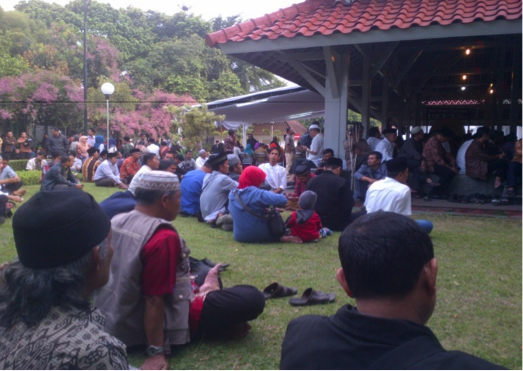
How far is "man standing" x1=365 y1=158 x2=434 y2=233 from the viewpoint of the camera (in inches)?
235

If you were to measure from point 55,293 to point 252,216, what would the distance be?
17.3ft

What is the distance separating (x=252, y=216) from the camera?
22.4ft

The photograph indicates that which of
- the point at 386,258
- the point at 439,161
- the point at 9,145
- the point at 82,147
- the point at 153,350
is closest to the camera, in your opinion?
the point at 386,258

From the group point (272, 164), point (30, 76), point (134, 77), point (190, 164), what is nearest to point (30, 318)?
point (272, 164)

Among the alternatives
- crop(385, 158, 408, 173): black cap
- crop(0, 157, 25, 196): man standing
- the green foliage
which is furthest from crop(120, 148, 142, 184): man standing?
crop(385, 158, 408, 173): black cap

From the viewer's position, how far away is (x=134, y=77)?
36.6 meters

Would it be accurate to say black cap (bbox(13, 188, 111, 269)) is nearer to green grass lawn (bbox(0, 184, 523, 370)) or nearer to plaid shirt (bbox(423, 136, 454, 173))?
green grass lawn (bbox(0, 184, 523, 370))

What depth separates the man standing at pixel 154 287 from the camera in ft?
10.1

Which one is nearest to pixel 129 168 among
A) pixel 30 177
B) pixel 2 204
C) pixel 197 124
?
pixel 30 177

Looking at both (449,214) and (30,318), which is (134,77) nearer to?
(449,214)

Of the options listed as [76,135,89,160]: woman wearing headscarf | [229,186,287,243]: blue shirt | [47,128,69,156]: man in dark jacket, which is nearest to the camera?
[229,186,287,243]: blue shirt

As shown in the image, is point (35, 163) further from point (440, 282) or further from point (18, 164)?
point (440, 282)

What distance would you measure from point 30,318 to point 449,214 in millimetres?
8822

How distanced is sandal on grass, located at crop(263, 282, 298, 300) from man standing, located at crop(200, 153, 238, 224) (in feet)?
12.4
